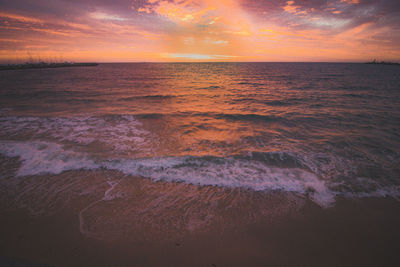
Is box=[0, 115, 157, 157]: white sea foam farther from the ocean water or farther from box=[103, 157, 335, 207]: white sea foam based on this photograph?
box=[103, 157, 335, 207]: white sea foam

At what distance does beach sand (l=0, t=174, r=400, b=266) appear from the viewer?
2760 millimetres

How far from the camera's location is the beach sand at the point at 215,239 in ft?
9.05

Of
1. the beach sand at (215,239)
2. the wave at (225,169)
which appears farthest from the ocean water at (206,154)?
the beach sand at (215,239)

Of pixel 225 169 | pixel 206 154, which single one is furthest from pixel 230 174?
pixel 206 154

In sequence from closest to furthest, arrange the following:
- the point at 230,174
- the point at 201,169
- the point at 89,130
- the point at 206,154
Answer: the point at 230,174 → the point at 201,169 → the point at 206,154 → the point at 89,130

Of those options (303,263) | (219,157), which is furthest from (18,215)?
(303,263)

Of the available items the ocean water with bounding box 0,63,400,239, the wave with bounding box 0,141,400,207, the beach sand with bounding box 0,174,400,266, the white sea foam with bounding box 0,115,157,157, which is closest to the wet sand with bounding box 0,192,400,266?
the beach sand with bounding box 0,174,400,266

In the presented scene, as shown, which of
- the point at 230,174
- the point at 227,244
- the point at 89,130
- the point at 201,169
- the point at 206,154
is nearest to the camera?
the point at 227,244

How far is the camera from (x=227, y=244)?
302 centimetres

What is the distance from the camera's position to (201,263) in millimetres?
2723

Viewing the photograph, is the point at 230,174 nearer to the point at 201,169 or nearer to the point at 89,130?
the point at 201,169

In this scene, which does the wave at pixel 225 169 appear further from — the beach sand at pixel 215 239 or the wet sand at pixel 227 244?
the wet sand at pixel 227 244

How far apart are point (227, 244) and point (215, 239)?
9.1 inches

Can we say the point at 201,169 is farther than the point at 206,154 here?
No
